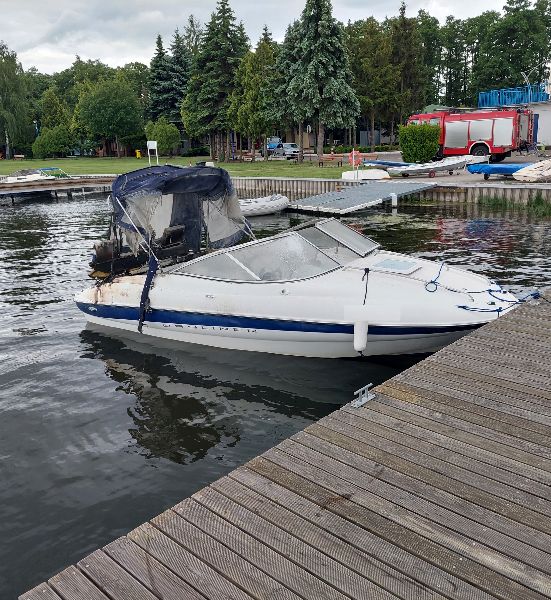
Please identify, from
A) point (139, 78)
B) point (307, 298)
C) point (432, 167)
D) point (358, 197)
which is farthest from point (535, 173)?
point (139, 78)

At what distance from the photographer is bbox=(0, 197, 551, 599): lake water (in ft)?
22.0

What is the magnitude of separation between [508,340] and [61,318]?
10.6 m

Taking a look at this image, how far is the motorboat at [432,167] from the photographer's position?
3659 centimetres

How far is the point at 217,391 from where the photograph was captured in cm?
999

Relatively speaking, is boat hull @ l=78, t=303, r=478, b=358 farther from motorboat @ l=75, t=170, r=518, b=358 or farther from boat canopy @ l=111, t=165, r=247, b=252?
boat canopy @ l=111, t=165, r=247, b=252

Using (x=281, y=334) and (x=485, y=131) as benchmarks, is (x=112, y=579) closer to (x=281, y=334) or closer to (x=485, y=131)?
(x=281, y=334)

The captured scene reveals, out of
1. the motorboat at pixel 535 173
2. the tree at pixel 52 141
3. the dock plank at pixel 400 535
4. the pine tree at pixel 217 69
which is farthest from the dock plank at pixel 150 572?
the tree at pixel 52 141

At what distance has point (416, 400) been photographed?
692 cm

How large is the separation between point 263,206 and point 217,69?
31928 mm

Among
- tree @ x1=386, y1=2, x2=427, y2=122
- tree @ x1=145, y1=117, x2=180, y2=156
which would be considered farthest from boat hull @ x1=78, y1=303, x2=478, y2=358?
tree @ x1=386, y1=2, x2=427, y2=122

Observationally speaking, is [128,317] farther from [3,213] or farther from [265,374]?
[3,213]

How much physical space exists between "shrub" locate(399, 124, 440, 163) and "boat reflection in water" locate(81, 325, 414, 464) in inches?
1232

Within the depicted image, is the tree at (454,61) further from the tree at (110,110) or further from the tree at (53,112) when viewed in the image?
the tree at (53,112)

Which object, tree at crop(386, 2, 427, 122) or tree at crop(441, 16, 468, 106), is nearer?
tree at crop(386, 2, 427, 122)
